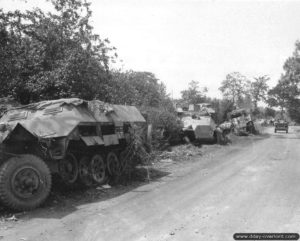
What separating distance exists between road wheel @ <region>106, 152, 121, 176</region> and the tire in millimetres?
3374

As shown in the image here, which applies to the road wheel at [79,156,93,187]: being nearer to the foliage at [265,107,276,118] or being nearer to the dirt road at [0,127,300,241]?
the dirt road at [0,127,300,241]

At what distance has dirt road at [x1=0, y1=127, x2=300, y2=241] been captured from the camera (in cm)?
653

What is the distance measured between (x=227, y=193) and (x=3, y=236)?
17.3ft

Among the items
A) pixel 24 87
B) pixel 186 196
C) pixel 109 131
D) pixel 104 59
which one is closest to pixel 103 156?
pixel 109 131

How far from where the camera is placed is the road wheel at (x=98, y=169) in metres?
11.2

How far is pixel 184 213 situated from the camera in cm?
772

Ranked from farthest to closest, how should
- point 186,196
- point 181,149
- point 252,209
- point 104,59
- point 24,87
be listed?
point 181,149 → point 104,59 → point 24,87 → point 186,196 → point 252,209

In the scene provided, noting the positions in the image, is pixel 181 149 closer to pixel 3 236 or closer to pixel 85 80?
pixel 85 80

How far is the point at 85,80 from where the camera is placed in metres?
15.5

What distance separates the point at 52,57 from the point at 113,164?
599 cm

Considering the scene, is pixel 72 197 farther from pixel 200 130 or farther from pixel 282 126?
pixel 282 126

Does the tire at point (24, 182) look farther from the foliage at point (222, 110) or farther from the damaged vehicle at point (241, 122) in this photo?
the damaged vehicle at point (241, 122)

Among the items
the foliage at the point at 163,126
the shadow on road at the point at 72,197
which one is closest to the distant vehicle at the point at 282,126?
the foliage at the point at 163,126

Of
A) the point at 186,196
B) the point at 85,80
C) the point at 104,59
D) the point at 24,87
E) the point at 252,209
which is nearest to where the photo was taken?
the point at 252,209
